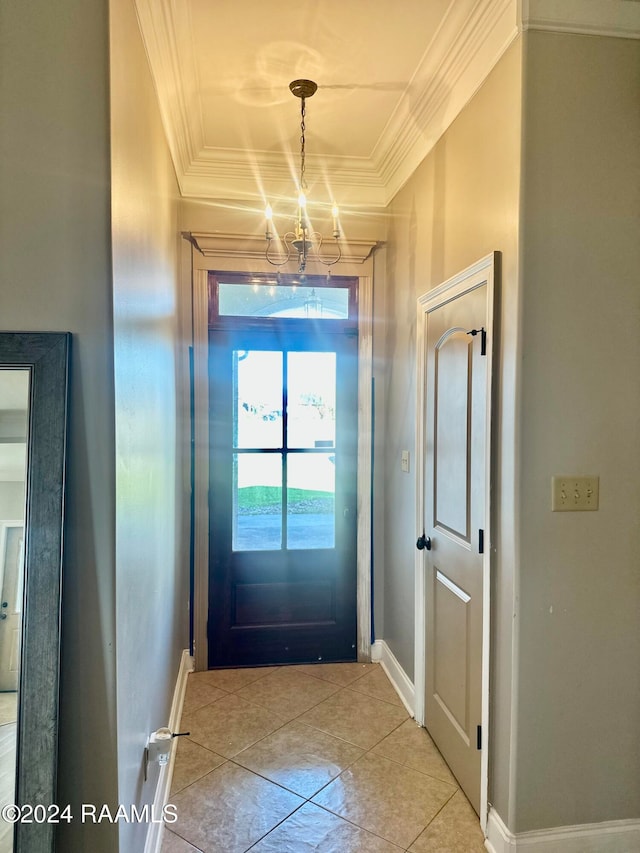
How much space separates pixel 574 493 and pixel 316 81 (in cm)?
194

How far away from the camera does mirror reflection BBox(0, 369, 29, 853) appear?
3.64 feet

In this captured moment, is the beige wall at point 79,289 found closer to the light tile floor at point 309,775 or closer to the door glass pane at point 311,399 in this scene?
the light tile floor at point 309,775

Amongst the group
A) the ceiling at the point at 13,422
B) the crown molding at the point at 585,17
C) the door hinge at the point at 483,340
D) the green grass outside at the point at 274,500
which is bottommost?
the green grass outside at the point at 274,500

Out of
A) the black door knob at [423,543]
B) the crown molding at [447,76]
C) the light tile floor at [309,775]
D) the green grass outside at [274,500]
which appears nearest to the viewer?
the crown molding at [447,76]

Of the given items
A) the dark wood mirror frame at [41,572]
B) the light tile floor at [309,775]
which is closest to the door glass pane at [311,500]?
the light tile floor at [309,775]

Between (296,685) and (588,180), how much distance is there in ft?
8.92

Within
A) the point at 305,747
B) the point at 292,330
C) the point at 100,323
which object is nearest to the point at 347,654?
the point at 305,747

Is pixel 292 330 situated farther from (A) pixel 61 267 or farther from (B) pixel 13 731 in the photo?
(B) pixel 13 731

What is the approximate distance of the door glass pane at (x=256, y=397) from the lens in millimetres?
3016

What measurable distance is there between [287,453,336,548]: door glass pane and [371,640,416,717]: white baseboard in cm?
69

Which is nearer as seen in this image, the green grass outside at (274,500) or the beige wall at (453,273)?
the beige wall at (453,273)

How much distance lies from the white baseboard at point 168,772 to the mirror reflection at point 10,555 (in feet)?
2.32

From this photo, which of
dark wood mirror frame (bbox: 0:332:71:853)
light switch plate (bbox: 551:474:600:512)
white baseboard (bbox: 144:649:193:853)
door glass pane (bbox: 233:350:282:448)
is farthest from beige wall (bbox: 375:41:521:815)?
dark wood mirror frame (bbox: 0:332:71:853)

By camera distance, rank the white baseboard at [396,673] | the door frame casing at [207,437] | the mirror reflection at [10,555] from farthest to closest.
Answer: the door frame casing at [207,437] → the white baseboard at [396,673] → the mirror reflection at [10,555]
